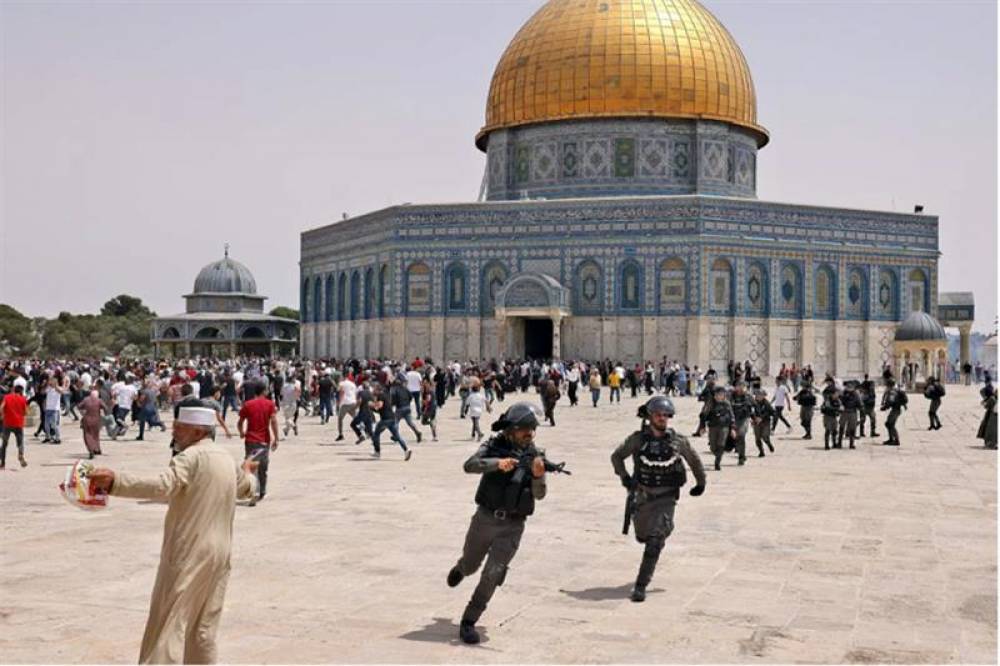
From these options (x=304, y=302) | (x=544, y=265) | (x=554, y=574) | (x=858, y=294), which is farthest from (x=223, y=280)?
(x=554, y=574)

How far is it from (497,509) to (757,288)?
39918mm

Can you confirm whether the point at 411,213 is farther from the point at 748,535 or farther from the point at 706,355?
the point at 748,535

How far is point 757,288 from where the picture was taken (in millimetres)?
45844

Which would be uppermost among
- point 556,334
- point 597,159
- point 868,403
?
point 597,159

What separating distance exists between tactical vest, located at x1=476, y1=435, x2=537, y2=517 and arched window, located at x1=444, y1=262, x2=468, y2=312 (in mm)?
40107

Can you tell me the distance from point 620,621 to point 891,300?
43.1 m

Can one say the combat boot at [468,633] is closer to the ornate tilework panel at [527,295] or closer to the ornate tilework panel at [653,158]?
the ornate tilework panel at [527,295]

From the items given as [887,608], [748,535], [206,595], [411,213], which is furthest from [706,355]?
[206,595]

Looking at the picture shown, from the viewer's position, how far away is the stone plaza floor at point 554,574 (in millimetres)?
6930

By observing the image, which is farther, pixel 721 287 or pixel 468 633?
pixel 721 287

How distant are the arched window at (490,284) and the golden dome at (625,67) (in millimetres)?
6996

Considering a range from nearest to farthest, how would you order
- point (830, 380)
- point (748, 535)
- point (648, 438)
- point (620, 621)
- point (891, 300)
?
point (620, 621) < point (648, 438) < point (748, 535) < point (830, 380) < point (891, 300)

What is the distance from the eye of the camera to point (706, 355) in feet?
146

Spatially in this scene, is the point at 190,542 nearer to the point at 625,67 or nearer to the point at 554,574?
the point at 554,574
